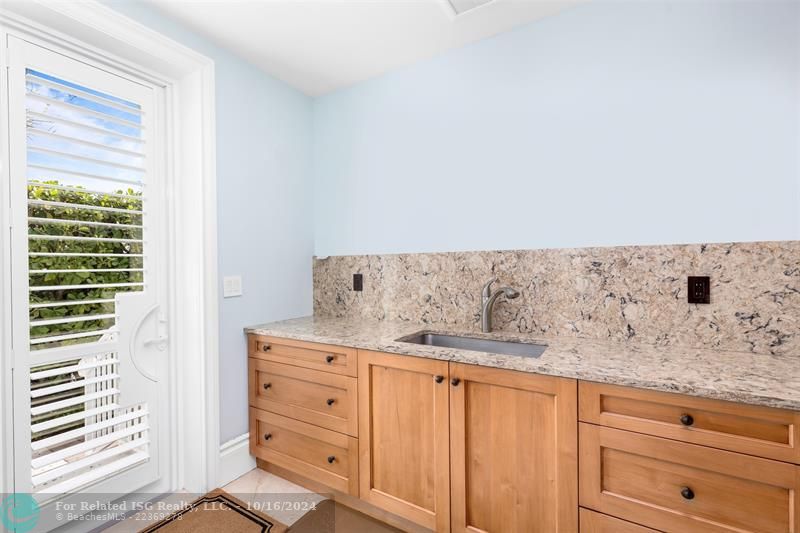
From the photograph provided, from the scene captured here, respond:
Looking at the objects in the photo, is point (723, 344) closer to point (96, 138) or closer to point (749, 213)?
point (749, 213)

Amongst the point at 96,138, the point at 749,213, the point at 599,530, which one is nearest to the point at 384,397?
the point at 599,530

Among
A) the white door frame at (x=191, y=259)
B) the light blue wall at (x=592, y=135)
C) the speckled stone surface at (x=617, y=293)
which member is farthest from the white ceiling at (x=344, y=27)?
the speckled stone surface at (x=617, y=293)

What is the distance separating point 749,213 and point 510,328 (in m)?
1.11

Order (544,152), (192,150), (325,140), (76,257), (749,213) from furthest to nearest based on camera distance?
(325,140)
(192,150)
(544,152)
(76,257)
(749,213)

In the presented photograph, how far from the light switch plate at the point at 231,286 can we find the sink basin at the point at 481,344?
1056mm

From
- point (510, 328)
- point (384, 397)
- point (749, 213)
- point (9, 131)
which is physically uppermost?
point (9, 131)

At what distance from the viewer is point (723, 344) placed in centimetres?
154

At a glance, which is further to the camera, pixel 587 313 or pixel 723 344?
pixel 587 313

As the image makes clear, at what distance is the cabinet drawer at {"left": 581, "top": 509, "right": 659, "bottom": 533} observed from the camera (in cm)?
123

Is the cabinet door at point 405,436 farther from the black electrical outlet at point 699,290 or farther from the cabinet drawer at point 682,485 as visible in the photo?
the black electrical outlet at point 699,290

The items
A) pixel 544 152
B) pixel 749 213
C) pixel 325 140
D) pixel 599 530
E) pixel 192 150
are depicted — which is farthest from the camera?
pixel 325 140

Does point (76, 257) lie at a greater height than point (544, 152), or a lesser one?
lesser

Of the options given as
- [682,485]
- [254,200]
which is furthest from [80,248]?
[682,485]

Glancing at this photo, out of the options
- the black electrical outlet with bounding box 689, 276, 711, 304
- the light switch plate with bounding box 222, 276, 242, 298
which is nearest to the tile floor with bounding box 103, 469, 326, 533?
the light switch plate with bounding box 222, 276, 242, 298
